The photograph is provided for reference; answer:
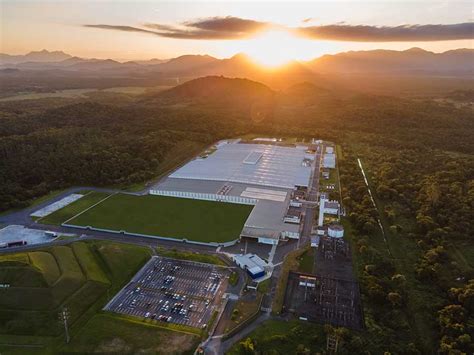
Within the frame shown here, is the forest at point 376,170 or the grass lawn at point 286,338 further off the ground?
the forest at point 376,170

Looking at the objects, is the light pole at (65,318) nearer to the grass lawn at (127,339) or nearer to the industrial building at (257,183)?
the grass lawn at (127,339)

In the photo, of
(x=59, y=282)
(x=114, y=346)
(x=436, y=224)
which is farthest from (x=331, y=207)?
(x=59, y=282)

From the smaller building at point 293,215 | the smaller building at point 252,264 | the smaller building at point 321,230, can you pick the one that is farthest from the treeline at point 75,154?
the smaller building at point 321,230

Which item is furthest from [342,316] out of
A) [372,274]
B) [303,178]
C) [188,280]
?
[303,178]

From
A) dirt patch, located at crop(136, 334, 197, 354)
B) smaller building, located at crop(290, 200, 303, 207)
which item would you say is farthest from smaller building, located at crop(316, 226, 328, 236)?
dirt patch, located at crop(136, 334, 197, 354)

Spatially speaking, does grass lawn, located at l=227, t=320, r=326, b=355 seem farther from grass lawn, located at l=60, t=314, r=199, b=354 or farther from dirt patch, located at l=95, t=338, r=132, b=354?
dirt patch, located at l=95, t=338, r=132, b=354

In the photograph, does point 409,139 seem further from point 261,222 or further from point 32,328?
point 32,328
